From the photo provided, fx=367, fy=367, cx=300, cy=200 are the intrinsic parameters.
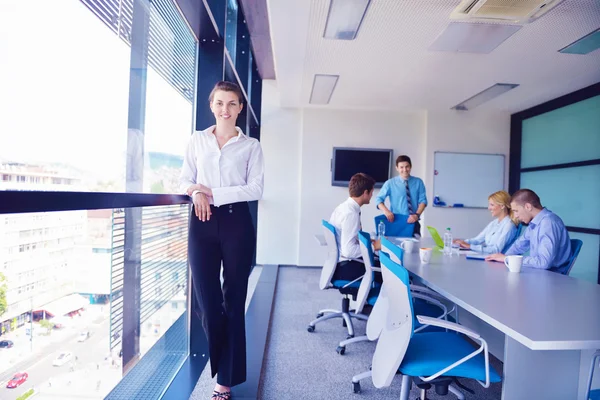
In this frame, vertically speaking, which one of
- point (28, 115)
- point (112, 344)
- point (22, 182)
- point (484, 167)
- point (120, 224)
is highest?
point (484, 167)

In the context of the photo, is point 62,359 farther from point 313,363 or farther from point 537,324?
point 313,363

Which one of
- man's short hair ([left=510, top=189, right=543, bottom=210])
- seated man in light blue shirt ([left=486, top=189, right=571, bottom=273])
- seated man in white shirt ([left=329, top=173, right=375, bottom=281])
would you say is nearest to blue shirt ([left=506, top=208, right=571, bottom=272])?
seated man in light blue shirt ([left=486, top=189, right=571, bottom=273])

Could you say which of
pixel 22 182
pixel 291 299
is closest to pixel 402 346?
pixel 22 182

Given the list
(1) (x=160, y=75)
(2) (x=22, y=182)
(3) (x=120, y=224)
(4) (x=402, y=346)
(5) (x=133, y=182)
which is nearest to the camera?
(2) (x=22, y=182)

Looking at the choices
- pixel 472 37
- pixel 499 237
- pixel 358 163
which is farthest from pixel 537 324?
pixel 358 163

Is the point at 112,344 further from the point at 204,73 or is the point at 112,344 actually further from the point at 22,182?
the point at 204,73

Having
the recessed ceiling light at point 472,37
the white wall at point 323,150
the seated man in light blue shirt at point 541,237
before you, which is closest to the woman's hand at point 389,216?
the seated man in light blue shirt at point 541,237

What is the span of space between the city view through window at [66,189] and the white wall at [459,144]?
17.0ft

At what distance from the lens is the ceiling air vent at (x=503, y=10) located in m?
2.82

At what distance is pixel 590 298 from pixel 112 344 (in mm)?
2258

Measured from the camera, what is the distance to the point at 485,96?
5.39 meters

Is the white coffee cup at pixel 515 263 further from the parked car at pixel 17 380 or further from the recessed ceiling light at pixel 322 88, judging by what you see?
the recessed ceiling light at pixel 322 88

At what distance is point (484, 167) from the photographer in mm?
6277

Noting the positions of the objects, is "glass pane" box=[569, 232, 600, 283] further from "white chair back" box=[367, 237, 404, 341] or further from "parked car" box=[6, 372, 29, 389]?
"parked car" box=[6, 372, 29, 389]
